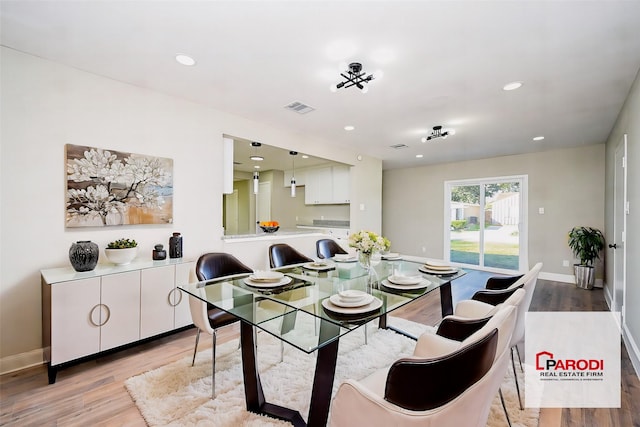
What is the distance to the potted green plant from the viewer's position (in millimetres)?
4680

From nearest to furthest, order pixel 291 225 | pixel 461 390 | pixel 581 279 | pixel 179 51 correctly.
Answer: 1. pixel 461 390
2. pixel 179 51
3. pixel 581 279
4. pixel 291 225

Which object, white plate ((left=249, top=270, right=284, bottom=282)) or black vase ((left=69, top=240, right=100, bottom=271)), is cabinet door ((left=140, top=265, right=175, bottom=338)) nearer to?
black vase ((left=69, top=240, right=100, bottom=271))

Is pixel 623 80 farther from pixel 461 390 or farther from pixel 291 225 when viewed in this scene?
pixel 291 225

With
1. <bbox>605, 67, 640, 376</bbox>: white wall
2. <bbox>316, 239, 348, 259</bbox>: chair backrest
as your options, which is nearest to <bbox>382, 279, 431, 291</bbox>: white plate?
<bbox>316, 239, 348, 259</bbox>: chair backrest

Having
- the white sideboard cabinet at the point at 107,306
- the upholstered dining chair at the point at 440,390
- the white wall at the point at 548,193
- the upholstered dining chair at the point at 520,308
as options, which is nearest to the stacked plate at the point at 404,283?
the upholstered dining chair at the point at 520,308

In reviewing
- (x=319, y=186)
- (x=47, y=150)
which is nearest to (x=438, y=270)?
(x=47, y=150)

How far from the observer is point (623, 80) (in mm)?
2613

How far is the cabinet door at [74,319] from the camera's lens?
2.09 m

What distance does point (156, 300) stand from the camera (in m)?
2.62

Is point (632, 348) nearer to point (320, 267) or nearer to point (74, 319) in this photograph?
point (320, 267)

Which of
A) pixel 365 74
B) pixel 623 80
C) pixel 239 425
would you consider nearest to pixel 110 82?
pixel 365 74

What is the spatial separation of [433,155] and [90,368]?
609cm

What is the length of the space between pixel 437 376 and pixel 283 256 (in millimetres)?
2556

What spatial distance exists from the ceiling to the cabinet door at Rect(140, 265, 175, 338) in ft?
5.96
